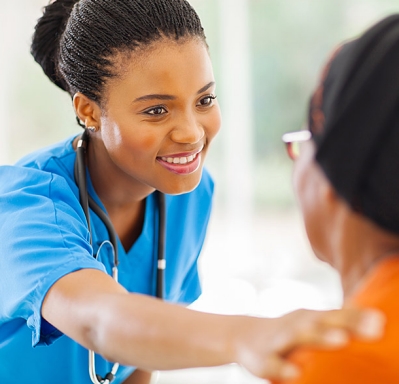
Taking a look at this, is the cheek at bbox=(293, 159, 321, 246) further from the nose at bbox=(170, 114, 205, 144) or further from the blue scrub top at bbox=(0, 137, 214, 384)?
the nose at bbox=(170, 114, 205, 144)

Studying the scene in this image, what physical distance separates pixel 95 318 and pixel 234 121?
308 cm

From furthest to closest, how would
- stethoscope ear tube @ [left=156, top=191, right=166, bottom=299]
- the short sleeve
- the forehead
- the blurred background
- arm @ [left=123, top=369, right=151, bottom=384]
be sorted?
the blurred background
arm @ [left=123, top=369, right=151, bottom=384]
stethoscope ear tube @ [left=156, top=191, right=166, bottom=299]
the forehead
the short sleeve

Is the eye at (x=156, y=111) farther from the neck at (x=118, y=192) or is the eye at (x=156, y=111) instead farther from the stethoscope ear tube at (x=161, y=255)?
the stethoscope ear tube at (x=161, y=255)

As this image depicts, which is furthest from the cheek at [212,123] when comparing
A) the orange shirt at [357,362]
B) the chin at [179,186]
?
the orange shirt at [357,362]

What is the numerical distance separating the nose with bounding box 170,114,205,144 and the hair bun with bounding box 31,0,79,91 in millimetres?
342

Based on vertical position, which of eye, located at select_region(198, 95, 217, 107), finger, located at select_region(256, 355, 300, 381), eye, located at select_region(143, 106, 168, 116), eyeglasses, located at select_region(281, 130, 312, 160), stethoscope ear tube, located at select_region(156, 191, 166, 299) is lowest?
stethoscope ear tube, located at select_region(156, 191, 166, 299)

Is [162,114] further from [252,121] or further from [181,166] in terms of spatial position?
[252,121]

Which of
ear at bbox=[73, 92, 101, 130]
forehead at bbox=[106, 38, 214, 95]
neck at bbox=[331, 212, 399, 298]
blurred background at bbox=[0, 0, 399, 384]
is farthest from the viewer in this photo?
blurred background at bbox=[0, 0, 399, 384]

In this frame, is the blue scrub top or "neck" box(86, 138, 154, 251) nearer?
the blue scrub top

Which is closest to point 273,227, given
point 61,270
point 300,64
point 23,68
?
point 300,64

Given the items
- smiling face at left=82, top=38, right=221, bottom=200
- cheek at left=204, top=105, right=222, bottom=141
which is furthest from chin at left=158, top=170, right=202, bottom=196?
cheek at left=204, top=105, right=222, bottom=141

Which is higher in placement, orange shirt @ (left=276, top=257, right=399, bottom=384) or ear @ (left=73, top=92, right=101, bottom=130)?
orange shirt @ (left=276, top=257, right=399, bottom=384)

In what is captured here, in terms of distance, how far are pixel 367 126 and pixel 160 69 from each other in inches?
26.7

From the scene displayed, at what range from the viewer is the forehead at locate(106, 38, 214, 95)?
1229 mm
